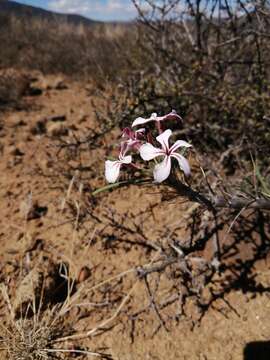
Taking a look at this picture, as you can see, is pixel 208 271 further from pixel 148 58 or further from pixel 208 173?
pixel 148 58

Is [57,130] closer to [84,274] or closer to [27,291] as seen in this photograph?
[84,274]

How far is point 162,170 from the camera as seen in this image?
1.03 metres

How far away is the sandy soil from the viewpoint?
80.1 inches

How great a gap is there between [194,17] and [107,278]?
8.11 feet

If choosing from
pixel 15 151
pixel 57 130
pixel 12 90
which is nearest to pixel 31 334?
pixel 15 151

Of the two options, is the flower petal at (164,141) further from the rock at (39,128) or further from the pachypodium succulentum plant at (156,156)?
the rock at (39,128)

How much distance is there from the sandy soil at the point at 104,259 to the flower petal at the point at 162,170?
1.29 ft

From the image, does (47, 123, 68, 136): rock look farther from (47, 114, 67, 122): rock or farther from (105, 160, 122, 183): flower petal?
(105, 160, 122, 183): flower petal

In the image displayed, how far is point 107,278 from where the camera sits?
2.38m

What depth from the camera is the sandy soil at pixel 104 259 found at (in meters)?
2.04

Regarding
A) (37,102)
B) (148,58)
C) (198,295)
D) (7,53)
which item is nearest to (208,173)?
(198,295)

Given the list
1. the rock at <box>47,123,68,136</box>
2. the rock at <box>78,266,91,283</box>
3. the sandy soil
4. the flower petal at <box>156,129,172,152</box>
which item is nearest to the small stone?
the rock at <box>47,123,68,136</box>

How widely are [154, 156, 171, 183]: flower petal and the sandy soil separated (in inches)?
15.5

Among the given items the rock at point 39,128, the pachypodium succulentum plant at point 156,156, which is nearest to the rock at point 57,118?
the rock at point 39,128
